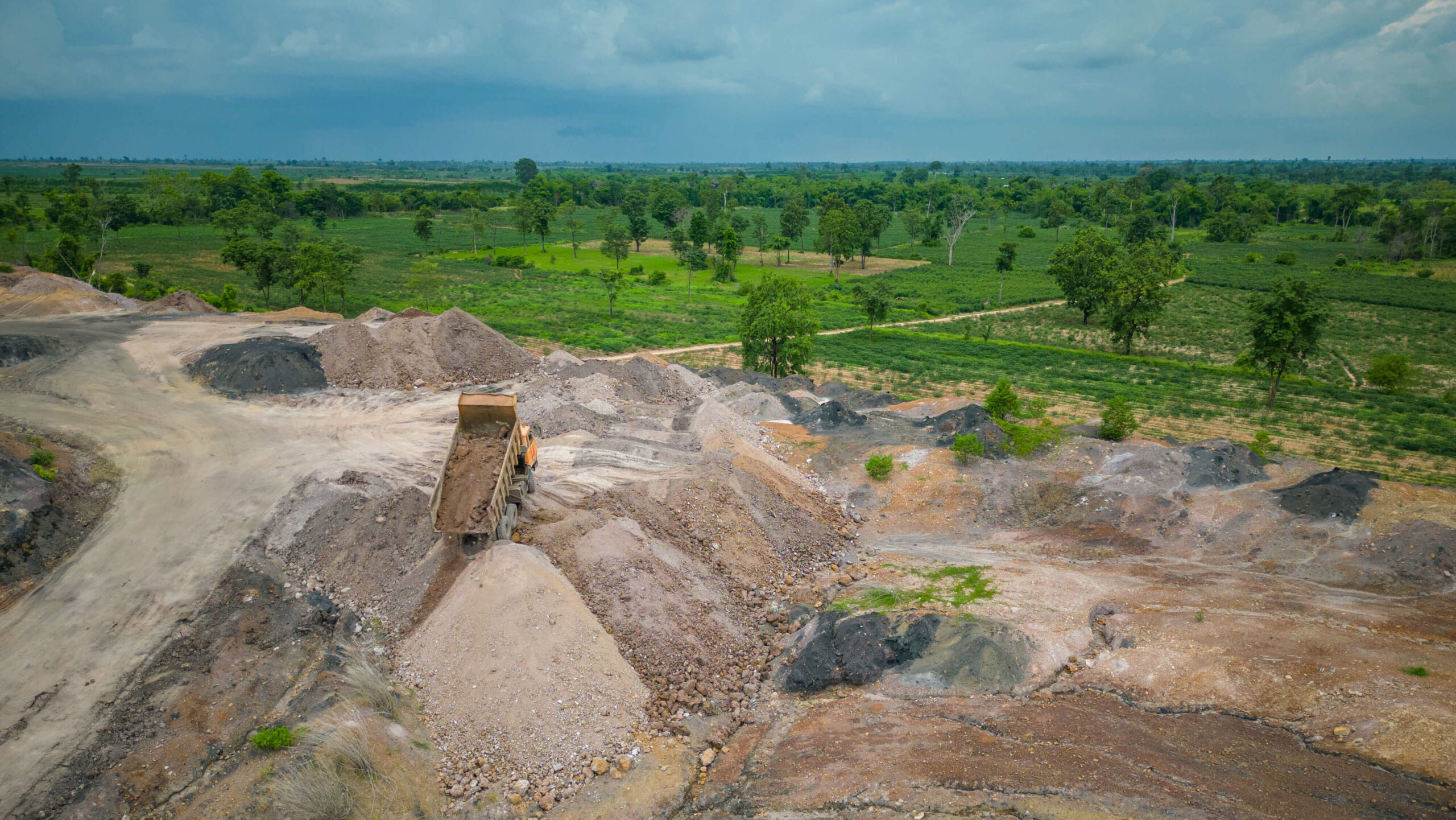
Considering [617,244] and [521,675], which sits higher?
[617,244]

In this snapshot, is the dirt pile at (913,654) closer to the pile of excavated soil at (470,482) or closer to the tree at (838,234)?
the pile of excavated soil at (470,482)

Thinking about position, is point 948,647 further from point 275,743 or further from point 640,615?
point 275,743

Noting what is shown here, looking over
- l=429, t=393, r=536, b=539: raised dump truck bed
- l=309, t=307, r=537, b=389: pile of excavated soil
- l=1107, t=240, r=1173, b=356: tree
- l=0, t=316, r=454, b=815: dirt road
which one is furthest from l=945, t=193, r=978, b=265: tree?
l=429, t=393, r=536, b=539: raised dump truck bed

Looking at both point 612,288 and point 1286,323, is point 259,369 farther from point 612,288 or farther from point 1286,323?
point 1286,323

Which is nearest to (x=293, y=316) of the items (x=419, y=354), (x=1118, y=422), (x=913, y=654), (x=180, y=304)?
(x=180, y=304)

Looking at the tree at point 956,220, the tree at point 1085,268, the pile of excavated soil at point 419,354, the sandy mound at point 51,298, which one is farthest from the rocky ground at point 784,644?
the tree at point 956,220

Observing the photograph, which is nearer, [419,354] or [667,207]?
[419,354]
